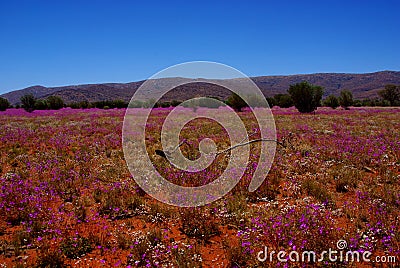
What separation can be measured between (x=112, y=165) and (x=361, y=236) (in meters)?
7.86

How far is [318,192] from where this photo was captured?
21.4 ft

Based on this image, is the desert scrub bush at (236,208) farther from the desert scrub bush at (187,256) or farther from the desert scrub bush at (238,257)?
the desert scrub bush at (187,256)

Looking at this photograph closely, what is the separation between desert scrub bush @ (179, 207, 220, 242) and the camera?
16.8 feet

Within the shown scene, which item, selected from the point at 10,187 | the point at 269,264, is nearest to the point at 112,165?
the point at 10,187

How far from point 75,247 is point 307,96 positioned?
4049 cm

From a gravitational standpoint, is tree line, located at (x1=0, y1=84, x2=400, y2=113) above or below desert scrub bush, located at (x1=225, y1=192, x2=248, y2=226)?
above

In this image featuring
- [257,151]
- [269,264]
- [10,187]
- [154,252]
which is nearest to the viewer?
[269,264]

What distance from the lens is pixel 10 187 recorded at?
6742 millimetres

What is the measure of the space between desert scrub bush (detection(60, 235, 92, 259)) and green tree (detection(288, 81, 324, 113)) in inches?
1576

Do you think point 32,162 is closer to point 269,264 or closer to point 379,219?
point 269,264

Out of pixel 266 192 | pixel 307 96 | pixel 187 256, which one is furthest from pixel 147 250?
pixel 307 96

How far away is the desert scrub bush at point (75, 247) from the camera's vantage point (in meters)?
4.41

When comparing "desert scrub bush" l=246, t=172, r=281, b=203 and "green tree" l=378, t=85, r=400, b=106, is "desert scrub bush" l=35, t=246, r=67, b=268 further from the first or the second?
"green tree" l=378, t=85, r=400, b=106

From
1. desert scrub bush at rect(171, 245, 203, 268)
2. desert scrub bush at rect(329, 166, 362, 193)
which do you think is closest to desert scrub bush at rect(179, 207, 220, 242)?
desert scrub bush at rect(171, 245, 203, 268)
